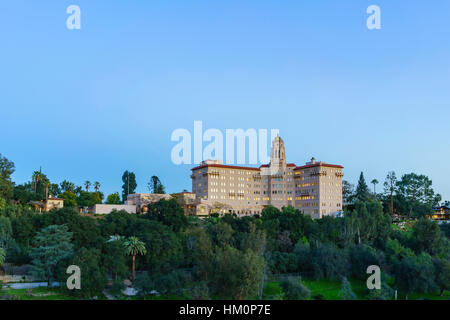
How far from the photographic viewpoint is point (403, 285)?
155ft

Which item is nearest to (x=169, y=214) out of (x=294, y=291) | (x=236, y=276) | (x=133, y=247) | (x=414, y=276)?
(x=133, y=247)

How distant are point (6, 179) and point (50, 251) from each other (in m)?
45.8

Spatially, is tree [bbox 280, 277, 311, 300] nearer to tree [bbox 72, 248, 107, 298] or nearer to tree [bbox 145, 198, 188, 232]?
tree [bbox 72, 248, 107, 298]

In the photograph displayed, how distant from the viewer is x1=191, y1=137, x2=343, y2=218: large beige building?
12044 cm

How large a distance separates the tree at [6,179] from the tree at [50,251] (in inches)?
1344

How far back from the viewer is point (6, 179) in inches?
3312

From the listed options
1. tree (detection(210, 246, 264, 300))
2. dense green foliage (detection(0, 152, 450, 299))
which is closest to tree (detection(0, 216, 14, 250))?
dense green foliage (detection(0, 152, 450, 299))

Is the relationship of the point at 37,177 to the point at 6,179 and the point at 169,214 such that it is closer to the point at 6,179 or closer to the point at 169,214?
the point at 6,179

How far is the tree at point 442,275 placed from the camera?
46.7 m

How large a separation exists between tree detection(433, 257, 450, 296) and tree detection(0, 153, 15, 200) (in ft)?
243

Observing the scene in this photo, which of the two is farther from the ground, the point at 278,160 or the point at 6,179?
the point at 278,160

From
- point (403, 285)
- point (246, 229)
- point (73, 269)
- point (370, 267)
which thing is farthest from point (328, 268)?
point (73, 269)
